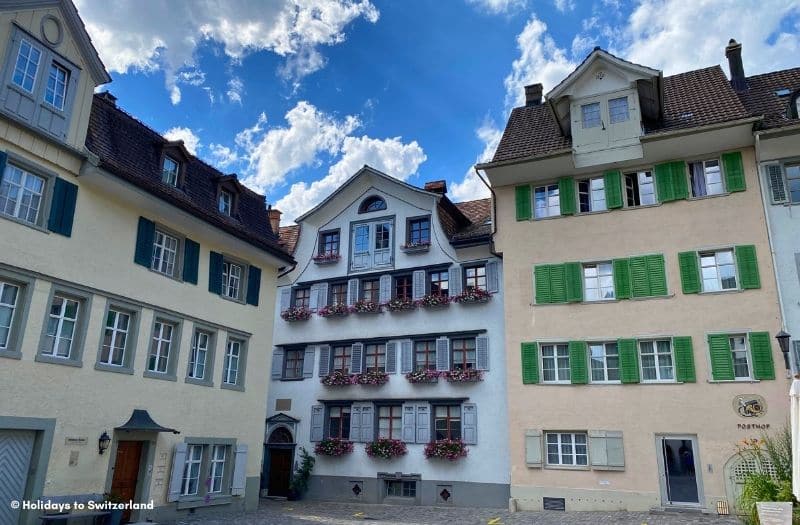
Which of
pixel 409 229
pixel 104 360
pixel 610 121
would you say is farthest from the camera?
pixel 409 229

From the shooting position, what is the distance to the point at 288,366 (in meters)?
26.2

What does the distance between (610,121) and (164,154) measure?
14450 millimetres

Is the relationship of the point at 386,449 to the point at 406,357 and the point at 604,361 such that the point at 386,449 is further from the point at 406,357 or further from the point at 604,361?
the point at 604,361

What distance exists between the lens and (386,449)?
898 inches

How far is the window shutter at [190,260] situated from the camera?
17750 millimetres

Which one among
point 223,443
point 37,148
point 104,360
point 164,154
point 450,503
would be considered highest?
point 164,154

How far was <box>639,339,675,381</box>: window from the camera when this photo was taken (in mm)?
18281

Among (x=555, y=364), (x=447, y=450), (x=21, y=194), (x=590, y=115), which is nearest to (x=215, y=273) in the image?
(x=21, y=194)

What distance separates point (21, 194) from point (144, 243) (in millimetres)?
3588

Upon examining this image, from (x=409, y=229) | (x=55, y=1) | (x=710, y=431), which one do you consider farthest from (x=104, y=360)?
(x=710, y=431)

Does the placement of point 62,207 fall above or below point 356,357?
above

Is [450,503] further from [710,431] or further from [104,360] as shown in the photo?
[104,360]

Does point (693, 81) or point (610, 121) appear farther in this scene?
point (693, 81)

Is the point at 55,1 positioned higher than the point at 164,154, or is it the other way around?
the point at 55,1
